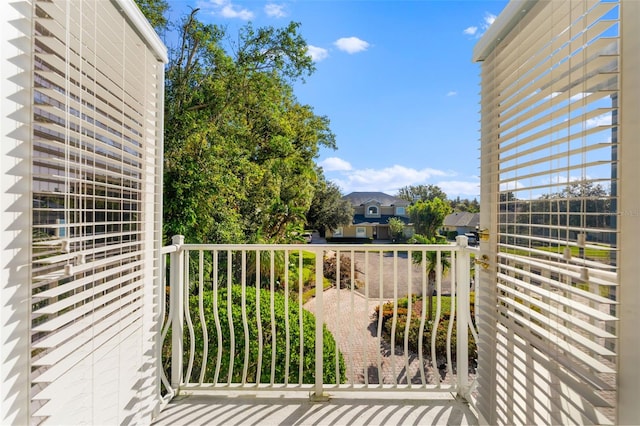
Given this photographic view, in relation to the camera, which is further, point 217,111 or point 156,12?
point 217,111

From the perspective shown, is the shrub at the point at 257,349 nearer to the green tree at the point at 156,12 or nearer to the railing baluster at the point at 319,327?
the railing baluster at the point at 319,327

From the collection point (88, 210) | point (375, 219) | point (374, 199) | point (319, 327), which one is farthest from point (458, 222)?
point (88, 210)

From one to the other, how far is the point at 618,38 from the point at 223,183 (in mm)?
4970

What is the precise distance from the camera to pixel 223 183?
5.14 metres

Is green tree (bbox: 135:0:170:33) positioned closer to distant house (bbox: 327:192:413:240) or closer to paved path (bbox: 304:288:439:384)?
paved path (bbox: 304:288:439:384)

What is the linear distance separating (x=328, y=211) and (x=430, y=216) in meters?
5.58

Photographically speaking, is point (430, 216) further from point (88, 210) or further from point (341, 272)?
point (88, 210)

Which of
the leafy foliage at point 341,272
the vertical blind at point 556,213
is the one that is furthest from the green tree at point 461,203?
the vertical blind at point 556,213

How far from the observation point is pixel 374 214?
24672mm

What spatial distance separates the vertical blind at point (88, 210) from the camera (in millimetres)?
1042

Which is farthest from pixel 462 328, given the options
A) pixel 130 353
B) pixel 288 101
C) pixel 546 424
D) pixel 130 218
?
pixel 288 101

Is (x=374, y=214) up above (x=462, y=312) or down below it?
above

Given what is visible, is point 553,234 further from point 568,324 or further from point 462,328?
point 462,328

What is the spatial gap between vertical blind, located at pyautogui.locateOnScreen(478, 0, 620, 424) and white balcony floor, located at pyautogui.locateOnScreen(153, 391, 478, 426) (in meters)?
0.59
